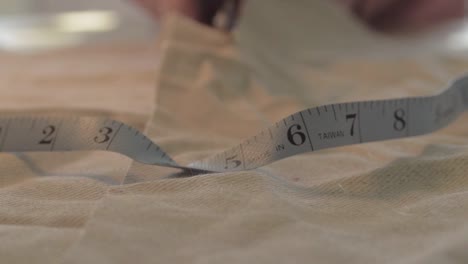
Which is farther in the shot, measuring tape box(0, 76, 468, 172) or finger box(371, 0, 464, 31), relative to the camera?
finger box(371, 0, 464, 31)

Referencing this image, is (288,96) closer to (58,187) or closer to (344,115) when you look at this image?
(344,115)

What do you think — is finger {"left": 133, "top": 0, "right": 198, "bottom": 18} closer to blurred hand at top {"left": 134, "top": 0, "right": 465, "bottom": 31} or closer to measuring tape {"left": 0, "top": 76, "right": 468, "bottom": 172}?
blurred hand at top {"left": 134, "top": 0, "right": 465, "bottom": 31}

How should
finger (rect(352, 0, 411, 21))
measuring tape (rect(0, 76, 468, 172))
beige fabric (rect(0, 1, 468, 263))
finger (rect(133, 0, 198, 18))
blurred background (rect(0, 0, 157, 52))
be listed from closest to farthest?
beige fabric (rect(0, 1, 468, 263))
measuring tape (rect(0, 76, 468, 172))
finger (rect(133, 0, 198, 18))
blurred background (rect(0, 0, 157, 52))
finger (rect(352, 0, 411, 21))

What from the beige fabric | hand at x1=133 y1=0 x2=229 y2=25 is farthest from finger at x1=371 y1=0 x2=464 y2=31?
the beige fabric

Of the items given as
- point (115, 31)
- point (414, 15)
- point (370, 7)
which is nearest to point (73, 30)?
point (115, 31)

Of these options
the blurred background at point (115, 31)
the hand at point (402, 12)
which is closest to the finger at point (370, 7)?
the hand at point (402, 12)

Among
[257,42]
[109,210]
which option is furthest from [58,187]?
[257,42]
